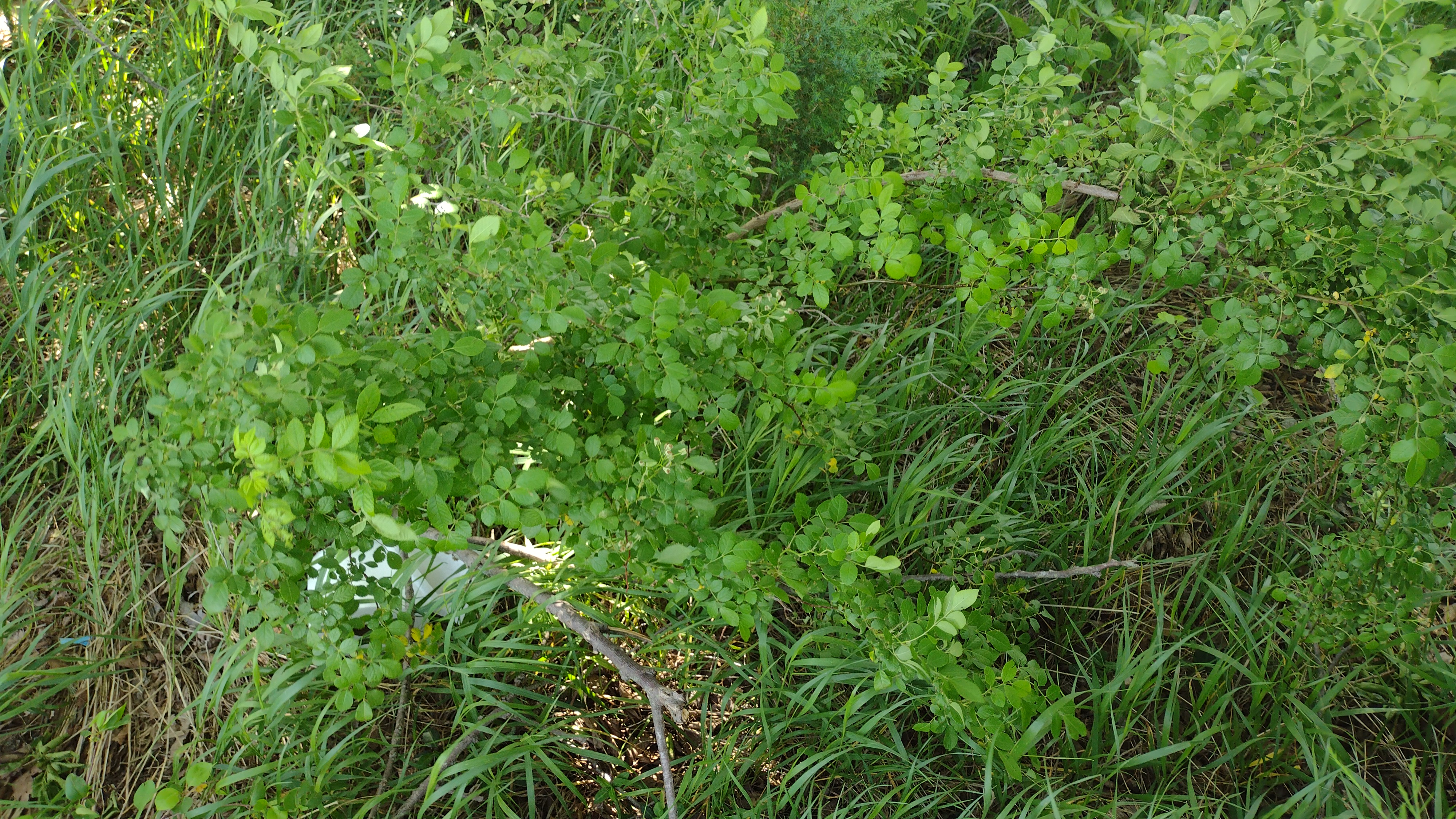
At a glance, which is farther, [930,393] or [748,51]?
[930,393]

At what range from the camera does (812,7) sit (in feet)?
7.77

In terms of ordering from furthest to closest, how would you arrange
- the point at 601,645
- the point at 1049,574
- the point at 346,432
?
1. the point at 1049,574
2. the point at 601,645
3. the point at 346,432

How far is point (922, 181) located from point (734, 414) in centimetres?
79

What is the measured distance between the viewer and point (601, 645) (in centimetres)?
181

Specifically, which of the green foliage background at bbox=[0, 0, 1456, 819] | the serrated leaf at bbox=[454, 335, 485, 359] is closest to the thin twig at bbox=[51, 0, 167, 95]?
the green foliage background at bbox=[0, 0, 1456, 819]

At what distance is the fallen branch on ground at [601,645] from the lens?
1.68m

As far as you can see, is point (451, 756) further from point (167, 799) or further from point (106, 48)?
point (106, 48)

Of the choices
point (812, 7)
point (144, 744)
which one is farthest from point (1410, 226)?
point (144, 744)

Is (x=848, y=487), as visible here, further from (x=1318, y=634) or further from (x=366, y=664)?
(x=366, y=664)

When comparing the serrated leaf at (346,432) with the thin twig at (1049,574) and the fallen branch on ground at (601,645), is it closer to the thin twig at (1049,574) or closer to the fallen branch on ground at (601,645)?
the fallen branch on ground at (601,645)

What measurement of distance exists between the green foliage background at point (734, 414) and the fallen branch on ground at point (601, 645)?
0.05 meters

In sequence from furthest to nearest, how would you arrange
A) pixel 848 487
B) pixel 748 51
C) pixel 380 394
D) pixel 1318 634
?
pixel 848 487 < pixel 1318 634 < pixel 748 51 < pixel 380 394

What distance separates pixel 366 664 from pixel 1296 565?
83.2 inches

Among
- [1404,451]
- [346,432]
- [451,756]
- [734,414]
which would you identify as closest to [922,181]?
[734,414]
